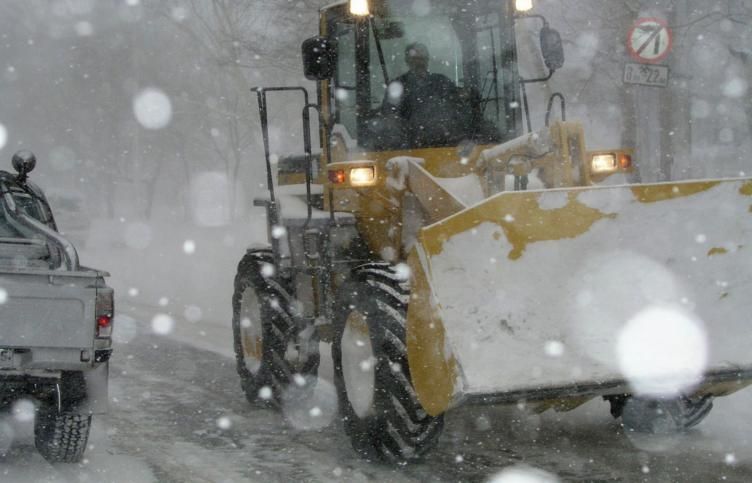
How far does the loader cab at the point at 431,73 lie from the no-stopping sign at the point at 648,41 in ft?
11.9

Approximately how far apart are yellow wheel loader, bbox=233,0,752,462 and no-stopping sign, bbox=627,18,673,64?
11.9 ft

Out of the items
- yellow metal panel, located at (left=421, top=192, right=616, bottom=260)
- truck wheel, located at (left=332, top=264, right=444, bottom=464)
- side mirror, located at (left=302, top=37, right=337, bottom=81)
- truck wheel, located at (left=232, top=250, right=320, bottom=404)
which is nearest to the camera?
yellow metal panel, located at (left=421, top=192, right=616, bottom=260)

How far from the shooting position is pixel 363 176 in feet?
19.8

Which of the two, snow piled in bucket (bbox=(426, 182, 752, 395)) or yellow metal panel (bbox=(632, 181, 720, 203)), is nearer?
snow piled in bucket (bbox=(426, 182, 752, 395))

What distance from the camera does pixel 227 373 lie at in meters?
9.51

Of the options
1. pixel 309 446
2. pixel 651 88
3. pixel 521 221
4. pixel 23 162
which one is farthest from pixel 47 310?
pixel 651 88

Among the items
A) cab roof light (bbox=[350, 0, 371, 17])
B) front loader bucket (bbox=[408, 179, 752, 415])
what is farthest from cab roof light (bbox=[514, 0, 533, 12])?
front loader bucket (bbox=[408, 179, 752, 415])

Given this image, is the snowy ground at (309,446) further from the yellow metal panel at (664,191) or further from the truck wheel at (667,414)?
the yellow metal panel at (664,191)

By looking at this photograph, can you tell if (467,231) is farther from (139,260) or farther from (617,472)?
(139,260)

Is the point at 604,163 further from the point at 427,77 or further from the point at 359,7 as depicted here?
the point at 359,7

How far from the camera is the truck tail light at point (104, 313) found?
5.70 m

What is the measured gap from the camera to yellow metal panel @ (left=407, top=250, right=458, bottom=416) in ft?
16.1

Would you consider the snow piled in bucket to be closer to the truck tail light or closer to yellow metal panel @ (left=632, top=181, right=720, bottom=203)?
yellow metal panel @ (left=632, top=181, right=720, bottom=203)

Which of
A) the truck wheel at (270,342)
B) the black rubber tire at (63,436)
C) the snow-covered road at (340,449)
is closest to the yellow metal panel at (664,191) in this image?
the snow-covered road at (340,449)
